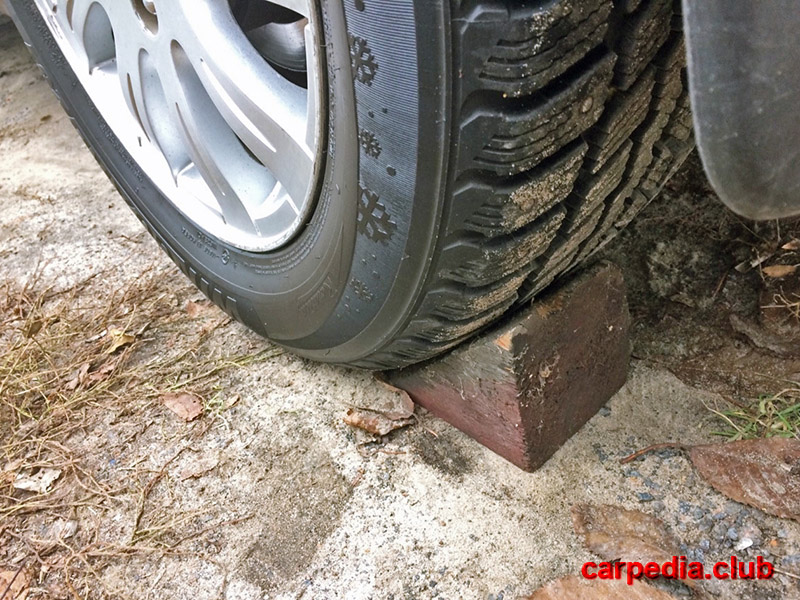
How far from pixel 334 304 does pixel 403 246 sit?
239 mm

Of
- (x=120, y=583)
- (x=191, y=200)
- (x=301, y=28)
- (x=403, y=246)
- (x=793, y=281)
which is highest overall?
(x=301, y=28)

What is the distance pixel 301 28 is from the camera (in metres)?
1.11

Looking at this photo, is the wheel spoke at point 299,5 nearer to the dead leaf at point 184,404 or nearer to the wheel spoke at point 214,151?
the wheel spoke at point 214,151

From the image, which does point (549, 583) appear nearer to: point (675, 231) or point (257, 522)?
point (257, 522)

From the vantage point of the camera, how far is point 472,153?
2.39 ft

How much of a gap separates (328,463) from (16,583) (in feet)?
1.74

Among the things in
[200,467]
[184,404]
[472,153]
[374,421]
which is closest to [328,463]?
[374,421]

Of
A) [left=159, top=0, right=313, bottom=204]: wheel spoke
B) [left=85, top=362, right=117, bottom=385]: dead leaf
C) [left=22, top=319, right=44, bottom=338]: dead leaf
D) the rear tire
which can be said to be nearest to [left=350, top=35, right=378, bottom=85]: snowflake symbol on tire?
the rear tire

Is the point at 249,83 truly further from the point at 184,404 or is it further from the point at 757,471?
the point at 757,471

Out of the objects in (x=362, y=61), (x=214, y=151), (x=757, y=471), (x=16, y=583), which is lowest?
(x=16, y=583)

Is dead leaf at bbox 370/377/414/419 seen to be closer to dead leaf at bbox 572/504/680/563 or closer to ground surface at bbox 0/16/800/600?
ground surface at bbox 0/16/800/600

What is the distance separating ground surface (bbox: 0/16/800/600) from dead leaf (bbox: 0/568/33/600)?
1 centimetres

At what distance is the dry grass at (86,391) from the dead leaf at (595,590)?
58 cm

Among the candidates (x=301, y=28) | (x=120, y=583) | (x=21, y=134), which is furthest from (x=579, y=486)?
(x=21, y=134)
